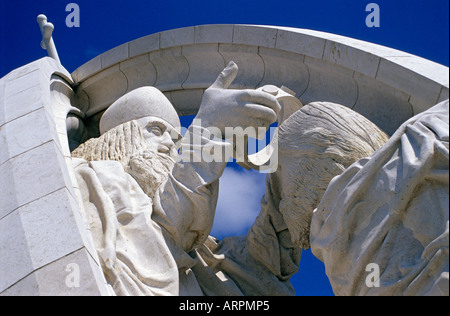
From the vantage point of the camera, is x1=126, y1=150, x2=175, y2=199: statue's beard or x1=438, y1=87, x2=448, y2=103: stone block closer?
x1=438, y1=87, x2=448, y2=103: stone block

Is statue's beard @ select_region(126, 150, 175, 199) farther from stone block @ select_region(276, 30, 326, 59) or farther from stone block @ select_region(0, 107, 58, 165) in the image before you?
stone block @ select_region(276, 30, 326, 59)

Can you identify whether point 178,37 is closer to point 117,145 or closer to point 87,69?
point 87,69

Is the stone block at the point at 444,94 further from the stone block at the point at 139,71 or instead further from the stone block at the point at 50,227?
the stone block at the point at 139,71

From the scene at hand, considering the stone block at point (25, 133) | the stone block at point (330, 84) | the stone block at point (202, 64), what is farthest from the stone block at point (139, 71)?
the stone block at point (25, 133)

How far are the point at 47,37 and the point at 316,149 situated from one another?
3.48m

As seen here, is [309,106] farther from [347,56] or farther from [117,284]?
[117,284]

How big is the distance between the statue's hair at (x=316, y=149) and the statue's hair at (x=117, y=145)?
1220 millimetres

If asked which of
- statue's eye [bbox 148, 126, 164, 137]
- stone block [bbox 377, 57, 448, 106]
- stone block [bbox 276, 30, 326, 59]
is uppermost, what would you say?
stone block [bbox 377, 57, 448, 106]

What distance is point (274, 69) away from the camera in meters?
7.18

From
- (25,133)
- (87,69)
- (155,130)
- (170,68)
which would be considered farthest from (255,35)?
(25,133)

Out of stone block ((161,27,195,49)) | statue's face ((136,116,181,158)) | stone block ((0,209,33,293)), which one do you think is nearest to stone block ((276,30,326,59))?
stone block ((161,27,195,49))

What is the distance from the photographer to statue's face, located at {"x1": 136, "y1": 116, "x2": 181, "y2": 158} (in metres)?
6.44

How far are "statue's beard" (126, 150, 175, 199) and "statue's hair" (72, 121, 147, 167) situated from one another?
0.29 ft

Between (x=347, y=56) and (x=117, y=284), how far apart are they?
2.65 metres
